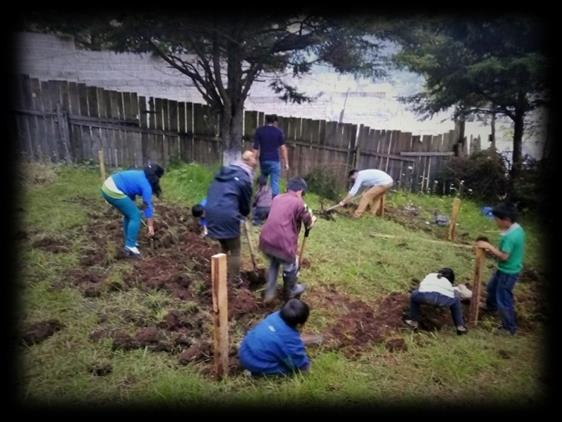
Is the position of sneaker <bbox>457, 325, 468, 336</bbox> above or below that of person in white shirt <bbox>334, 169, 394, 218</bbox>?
below

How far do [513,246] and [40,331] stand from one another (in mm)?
4673

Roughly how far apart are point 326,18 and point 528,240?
561 centimetres

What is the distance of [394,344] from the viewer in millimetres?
4316

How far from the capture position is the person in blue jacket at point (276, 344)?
3.55 meters

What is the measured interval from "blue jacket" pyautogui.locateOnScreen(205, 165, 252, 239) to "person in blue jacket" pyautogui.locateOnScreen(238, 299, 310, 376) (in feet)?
4.90

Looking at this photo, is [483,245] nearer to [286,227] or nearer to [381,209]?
[286,227]

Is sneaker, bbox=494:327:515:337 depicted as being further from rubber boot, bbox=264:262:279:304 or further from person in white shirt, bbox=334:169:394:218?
person in white shirt, bbox=334:169:394:218

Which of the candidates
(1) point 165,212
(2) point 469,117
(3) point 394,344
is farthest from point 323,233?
(2) point 469,117

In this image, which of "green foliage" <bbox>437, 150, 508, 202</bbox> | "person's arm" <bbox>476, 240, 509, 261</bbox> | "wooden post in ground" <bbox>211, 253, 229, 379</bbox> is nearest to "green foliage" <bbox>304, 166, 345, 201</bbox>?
"green foliage" <bbox>437, 150, 508, 202</bbox>

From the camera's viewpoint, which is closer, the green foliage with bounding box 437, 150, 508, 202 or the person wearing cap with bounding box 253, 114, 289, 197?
the person wearing cap with bounding box 253, 114, 289, 197

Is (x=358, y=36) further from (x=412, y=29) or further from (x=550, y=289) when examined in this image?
(x=550, y=289)

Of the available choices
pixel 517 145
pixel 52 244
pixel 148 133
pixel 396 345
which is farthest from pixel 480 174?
pixel 52 244

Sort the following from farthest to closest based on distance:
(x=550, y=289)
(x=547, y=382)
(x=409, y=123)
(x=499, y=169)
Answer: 1. (x=409, y=123)
2. (x=499, y=169)
3. (x=550, y=289)
4. (x=547, y=382)

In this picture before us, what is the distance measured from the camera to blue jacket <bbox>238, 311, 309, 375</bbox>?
3.55m
